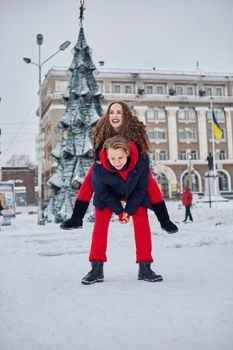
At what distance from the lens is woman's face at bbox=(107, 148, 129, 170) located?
337 cm

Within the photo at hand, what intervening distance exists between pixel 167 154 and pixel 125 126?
45.3 m

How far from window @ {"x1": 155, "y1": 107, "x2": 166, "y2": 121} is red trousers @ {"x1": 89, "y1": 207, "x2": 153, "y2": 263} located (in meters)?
45.9

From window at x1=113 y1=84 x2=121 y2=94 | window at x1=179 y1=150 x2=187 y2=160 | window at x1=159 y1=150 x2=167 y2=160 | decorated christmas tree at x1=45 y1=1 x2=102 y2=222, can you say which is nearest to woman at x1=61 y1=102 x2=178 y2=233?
decorated christmas tree at x1=45 y1=1 x2=102 y2=222

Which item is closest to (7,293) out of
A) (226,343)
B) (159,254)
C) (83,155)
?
(226,343)

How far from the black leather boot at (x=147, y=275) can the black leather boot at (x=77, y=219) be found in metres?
0.79

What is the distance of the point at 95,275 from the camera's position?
132 inches

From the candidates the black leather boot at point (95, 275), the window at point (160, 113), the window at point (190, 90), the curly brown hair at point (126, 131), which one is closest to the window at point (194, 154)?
the window at point (160, 113)

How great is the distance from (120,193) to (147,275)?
2.64 feet

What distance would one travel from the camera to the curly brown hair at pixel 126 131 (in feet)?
12.5

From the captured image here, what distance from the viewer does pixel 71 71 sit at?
14.9 meters

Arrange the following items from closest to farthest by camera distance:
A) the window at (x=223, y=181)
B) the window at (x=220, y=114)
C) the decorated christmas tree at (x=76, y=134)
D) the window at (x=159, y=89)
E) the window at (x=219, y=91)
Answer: the decorated christmas tree at (x=76, y=134), the window at (x=159, y=89), the window at (x=223, y=181), the window at (x=219, y=91), the window at (x=220, y=114)

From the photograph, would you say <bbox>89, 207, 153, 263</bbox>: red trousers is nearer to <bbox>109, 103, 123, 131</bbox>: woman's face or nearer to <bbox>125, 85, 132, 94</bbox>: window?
<bbox>109, 103, 123, 131</bbox>: woman's face

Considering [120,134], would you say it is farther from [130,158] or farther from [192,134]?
[192,134]

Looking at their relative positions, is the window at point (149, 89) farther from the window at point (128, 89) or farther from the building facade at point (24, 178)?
the building facade at point (24, 178)
